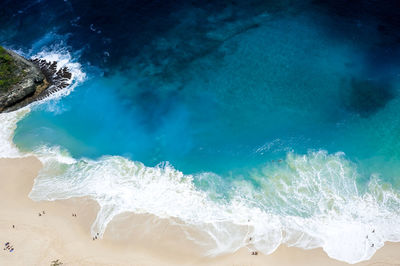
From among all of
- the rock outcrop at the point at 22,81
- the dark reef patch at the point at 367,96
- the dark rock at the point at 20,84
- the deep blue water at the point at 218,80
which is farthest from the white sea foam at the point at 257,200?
the dark reef patch at the point at 367,96

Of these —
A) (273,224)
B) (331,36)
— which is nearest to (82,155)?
(273,224)

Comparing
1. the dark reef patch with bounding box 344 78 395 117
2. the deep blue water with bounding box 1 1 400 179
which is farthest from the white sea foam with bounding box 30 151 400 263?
the dark reef patch with bounding box 344 78 395 117

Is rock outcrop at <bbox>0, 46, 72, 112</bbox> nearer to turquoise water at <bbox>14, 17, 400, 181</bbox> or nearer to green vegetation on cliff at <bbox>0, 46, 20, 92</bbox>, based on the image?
Result: green vegetation on cliff at <bbox>0, 46, 20, 92</bbox>

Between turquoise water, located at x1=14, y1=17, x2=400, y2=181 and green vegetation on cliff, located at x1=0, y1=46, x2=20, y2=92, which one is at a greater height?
green vegetation on cliff, located at x1=0, y1=46, x2=20, y2=92

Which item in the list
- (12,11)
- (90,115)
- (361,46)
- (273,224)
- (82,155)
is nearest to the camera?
(273,224)

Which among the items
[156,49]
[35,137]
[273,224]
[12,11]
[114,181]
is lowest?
[273,224]

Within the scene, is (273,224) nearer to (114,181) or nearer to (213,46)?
(114,181)
